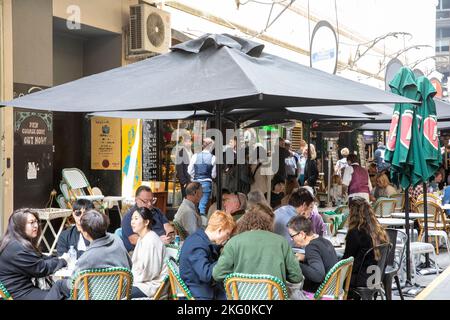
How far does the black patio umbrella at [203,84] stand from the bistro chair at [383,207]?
6.00 m

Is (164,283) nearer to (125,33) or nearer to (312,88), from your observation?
(312,88)

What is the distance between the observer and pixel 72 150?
1281cm

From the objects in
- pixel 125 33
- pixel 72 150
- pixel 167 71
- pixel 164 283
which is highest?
pixel 125 33

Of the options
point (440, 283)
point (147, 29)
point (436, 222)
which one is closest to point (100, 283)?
point (440, 283)

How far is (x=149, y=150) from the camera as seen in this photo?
13.3 m

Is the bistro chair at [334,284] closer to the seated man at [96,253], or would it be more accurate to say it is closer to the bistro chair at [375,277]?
the bistro chair at [375,277]

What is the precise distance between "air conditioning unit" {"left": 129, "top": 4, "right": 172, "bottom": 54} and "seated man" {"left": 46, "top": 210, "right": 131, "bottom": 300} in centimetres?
755

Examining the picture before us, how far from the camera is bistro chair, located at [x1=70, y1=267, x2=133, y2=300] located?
4.58 meters

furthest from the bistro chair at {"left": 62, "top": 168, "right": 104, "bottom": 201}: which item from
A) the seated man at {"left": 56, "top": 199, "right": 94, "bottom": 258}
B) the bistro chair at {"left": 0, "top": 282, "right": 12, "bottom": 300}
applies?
the bistro chair at {"left": 0, "top": 282, "right": 12, "bottom": 300}

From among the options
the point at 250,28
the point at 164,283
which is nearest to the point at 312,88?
the point at 164,283

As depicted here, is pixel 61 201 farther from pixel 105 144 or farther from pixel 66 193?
pixel 105 144

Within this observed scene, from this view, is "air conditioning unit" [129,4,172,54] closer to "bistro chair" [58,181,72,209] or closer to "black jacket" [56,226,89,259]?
"bistro chair" [58,181,72,209]

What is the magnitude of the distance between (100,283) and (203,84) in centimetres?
170

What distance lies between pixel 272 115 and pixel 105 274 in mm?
4734
